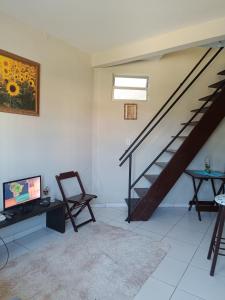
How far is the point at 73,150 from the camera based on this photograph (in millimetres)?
3484

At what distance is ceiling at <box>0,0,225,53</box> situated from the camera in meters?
2.22

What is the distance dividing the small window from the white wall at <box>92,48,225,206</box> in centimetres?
10

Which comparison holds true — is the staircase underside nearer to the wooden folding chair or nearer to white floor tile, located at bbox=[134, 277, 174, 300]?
the wooden folding chair

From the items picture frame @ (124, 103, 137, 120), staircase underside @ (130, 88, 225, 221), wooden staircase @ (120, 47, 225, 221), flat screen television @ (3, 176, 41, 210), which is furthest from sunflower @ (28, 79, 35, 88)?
staircase underside @ (130, 88, 225, 221)

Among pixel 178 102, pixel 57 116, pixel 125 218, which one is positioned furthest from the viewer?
pixel 178 102

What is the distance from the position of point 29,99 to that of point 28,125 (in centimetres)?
34

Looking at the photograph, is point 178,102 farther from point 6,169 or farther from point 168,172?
point 6,169

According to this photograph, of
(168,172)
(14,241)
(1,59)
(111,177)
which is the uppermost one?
(1,59)

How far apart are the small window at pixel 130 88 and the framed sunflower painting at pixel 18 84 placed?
152 centimetres

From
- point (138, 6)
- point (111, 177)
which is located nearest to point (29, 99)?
point (138, 6)

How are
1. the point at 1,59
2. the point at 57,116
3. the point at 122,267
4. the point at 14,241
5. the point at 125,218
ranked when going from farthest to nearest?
the point at 125,218
the point at 57,116
the point at 14,241
the point at 1,59
the point at 122,267

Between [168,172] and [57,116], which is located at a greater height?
[57,116]

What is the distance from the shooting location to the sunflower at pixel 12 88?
8.16 feet

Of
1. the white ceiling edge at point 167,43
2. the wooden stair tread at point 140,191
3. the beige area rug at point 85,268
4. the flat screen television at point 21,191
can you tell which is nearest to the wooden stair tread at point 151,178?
the wooden stair tread at point 140,191
